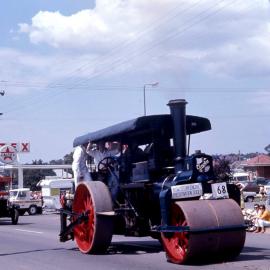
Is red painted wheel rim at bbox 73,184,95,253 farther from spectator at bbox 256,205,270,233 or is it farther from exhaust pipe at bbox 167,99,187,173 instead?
spectator at bbox 256,205,270,233

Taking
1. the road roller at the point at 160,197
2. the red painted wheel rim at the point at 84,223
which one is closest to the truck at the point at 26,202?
the road roller at the point at 160,197

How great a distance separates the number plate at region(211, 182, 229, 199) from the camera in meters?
10.7

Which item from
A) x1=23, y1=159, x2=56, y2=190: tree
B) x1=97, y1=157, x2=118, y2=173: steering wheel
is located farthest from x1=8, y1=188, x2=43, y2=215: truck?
x1=23, y1=159, x2=56, y2=190: tree

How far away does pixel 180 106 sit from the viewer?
36.6 ft

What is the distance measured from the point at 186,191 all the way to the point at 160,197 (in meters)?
0.45

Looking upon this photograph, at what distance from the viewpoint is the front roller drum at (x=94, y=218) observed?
11.7 metres

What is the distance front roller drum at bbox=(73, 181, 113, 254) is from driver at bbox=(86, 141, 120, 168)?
747 millimetres

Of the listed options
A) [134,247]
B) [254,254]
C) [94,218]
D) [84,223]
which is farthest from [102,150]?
[254,254]

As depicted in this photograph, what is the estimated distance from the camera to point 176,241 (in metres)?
10.6

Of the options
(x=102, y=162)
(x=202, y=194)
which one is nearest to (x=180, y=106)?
(x=202, y=194)

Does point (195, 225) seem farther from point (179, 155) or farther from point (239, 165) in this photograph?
point (239, 165)

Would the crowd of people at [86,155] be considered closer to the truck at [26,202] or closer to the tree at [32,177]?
the truck at [26,202]

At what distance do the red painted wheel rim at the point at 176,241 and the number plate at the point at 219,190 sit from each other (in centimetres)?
69

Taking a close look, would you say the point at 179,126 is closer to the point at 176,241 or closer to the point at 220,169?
the point at 176,241
